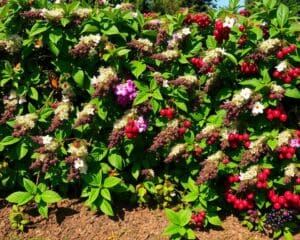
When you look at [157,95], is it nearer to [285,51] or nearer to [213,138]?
[213,138]

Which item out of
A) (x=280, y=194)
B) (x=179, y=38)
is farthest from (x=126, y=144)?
(x=280, y=194)

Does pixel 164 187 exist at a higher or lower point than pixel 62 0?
lower

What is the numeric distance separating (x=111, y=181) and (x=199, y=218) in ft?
2.62

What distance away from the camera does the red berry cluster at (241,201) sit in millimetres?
4527

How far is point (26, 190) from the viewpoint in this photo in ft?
15.4

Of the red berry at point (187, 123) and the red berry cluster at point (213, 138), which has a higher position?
the red berry at point (187, 123)

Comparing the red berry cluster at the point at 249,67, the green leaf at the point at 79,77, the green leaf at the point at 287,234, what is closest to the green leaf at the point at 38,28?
the green leaf at the point at 79,77

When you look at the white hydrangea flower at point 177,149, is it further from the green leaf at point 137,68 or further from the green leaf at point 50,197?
the green leaf at point 50,197

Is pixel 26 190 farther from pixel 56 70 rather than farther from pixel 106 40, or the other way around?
pixel 106 40

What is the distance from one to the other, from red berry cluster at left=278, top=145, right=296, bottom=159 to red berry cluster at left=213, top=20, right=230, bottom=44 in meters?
1.02

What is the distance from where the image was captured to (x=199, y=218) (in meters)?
4.52

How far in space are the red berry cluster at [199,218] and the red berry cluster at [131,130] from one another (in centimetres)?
88

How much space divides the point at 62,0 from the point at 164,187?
1931 mm

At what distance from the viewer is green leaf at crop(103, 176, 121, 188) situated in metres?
4.48
